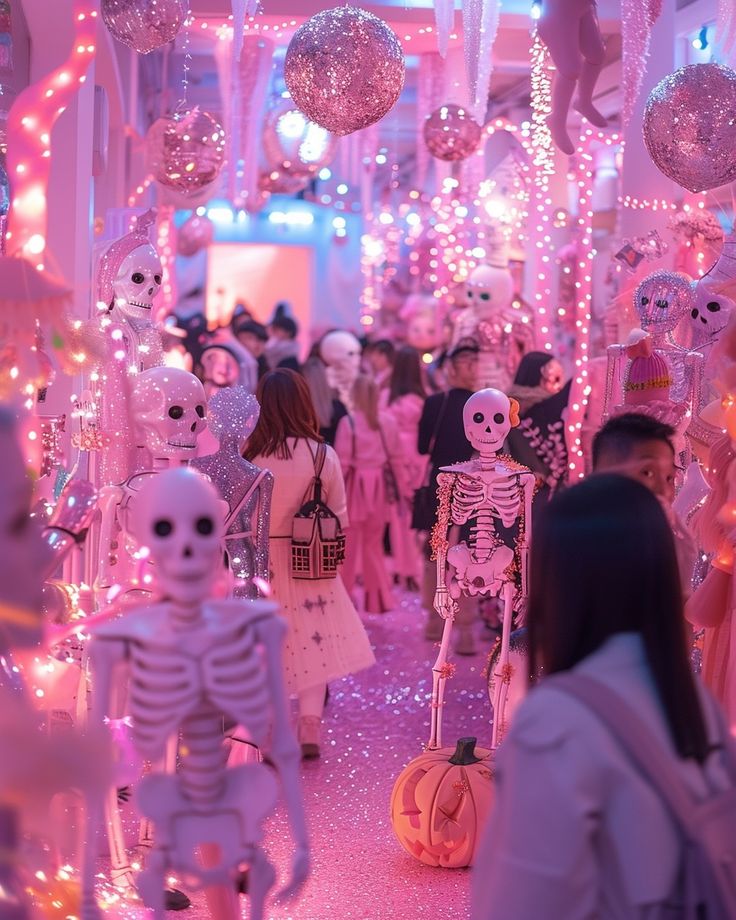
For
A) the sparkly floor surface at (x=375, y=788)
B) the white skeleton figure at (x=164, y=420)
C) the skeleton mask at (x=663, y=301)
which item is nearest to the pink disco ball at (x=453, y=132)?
the skeleton mask at (x=663, y=301)

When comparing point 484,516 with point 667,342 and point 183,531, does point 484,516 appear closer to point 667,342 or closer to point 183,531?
point 667,342

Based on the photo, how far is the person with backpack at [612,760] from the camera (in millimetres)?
1827

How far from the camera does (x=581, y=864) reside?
183 cm

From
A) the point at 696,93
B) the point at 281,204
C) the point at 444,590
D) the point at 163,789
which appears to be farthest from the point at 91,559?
A: the point at 281,204

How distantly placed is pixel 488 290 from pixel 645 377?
432 centimetres

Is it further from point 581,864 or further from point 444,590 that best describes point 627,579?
point 444,590

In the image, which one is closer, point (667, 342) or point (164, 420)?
point (164, 420)

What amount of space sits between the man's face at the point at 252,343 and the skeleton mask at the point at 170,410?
658cm

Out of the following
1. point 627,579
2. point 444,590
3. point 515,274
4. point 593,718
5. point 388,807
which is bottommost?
point 388,807

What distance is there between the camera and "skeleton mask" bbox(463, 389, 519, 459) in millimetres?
4781

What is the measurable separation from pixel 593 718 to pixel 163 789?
985 mm

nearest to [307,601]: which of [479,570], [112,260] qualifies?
[479,570]

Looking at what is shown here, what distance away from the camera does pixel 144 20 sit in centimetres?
547

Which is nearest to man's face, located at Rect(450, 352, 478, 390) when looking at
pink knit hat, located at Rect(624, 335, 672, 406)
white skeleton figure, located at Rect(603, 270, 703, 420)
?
white skeleton figure, located at Rect(603, 270, 703, 420)
